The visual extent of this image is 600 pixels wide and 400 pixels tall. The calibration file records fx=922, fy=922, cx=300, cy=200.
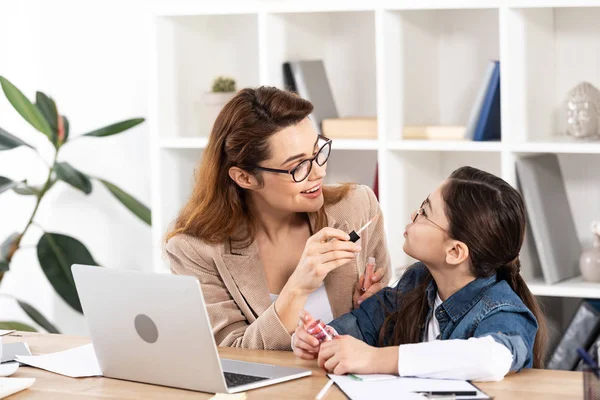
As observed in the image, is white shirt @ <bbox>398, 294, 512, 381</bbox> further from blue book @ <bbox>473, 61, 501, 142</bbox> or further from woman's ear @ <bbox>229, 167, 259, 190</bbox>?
blue book @ <bbox>473, 61, 501, 142</bbox>

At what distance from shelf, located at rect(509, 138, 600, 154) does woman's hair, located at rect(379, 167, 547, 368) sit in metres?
0.93

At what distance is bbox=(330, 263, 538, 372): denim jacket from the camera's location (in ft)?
5.82

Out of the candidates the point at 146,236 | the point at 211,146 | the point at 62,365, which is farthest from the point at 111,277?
the point at 146,236

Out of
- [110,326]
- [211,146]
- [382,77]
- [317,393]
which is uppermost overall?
[382,77]

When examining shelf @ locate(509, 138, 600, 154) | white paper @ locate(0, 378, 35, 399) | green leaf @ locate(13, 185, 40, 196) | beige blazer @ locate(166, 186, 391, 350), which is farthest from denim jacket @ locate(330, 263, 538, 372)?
green leaf @ locate(13, 185, 40, 196)

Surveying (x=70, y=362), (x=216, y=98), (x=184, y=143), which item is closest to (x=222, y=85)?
(x=216, y=98)

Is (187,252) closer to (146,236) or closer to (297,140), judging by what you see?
(297,140)

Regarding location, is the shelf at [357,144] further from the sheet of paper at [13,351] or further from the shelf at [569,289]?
the sheet of paper at [13,351]

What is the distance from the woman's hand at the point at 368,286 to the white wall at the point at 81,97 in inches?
68.0

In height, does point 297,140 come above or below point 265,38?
below

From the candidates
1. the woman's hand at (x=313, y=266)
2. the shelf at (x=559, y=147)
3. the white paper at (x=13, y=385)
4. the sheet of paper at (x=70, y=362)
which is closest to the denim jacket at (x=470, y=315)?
A: the woman's hand at (x=313, y=266)

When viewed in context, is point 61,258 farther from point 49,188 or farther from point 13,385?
point 13,385

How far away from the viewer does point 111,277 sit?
178 centimetres

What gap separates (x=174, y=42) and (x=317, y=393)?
1.98 metres
